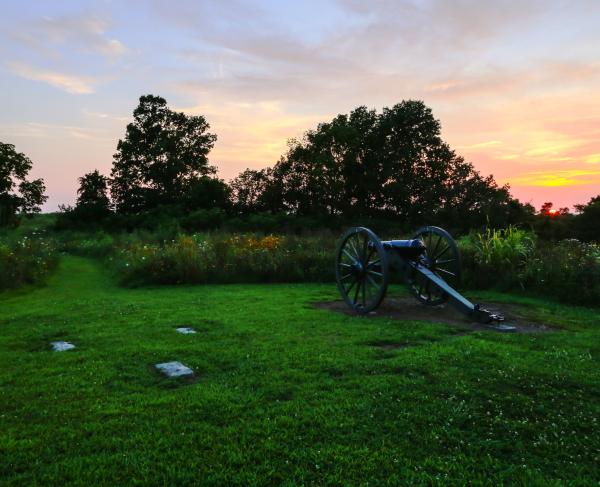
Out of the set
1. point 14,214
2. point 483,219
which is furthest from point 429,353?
point 14,214

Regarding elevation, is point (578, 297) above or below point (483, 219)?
below

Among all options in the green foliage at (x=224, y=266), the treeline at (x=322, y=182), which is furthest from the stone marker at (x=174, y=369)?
the treeline at (x=322, y=182)

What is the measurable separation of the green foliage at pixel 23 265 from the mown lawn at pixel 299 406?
447 centimetres

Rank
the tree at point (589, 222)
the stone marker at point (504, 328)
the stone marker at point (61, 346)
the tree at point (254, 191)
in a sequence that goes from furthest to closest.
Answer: the tree at point (254, 191), the tree at point (589, 222), the stone marker at point (504, 328), the stone marker at point (61, 346)

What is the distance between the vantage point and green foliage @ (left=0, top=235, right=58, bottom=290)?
1009 cm

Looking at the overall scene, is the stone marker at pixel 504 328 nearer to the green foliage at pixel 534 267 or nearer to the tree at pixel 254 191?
the green foliage at pixel 534 267

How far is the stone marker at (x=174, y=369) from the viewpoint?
4355 millimetres

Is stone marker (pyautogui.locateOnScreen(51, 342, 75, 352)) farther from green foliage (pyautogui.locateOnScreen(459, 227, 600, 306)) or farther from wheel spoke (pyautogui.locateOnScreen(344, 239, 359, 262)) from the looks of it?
green foliage (pyautogui.locateOnScreen(459, 227, 600, 306))

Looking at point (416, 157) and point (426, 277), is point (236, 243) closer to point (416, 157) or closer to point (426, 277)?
point (426, 277)

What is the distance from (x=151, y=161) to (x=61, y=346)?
30.4 m

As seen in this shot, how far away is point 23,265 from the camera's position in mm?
10766

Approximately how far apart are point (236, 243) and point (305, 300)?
628 centimetres

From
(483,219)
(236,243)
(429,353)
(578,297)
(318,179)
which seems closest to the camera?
(429,353)

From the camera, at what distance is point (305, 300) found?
8.81 meters
